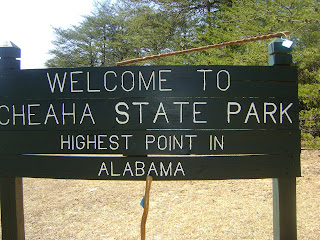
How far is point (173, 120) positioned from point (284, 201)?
3.46ft

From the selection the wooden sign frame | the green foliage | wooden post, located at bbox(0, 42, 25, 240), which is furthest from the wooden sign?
the green foliage

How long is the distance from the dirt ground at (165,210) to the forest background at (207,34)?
3.09 m

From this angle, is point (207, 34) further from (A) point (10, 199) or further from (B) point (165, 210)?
(A) point (10, 199)

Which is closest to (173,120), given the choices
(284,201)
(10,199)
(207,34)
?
(284,201)

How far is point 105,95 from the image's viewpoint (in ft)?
7.55

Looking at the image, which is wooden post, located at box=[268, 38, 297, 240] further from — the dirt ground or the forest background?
the forest background

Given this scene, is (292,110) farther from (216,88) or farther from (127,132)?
(127,132)

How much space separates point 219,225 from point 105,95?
6.99 feet

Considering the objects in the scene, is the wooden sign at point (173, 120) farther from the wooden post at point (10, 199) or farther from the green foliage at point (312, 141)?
the green foliage at point (312, 141)

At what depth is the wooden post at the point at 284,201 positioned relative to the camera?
2207 millimetres

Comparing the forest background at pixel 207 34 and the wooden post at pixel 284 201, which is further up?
the forest background at pixel 207 34

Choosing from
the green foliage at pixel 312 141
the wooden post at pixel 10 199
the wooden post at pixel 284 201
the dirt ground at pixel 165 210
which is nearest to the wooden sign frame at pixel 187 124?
the wooden post at pixel 284 201

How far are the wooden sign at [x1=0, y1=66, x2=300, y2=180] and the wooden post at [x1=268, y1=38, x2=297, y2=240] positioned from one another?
8 cm

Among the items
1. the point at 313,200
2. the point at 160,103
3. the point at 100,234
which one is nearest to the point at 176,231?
the point at 100,234
